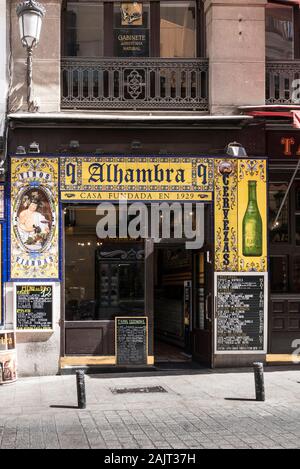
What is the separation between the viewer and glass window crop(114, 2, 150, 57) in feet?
45.2

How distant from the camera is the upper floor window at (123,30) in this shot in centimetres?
1377

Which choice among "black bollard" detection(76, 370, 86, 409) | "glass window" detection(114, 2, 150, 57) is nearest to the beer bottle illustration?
"glass window" detection(114, 2, 150, 57)

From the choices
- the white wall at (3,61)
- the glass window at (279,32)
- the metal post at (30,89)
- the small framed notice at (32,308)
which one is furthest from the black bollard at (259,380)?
the glass window at (279,32)

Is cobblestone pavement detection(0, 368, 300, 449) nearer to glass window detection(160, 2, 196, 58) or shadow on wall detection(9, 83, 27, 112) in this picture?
shadow on wall detection(9, 83, 27, 112)

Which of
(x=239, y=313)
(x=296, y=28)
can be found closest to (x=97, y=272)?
(x=239, y=313)

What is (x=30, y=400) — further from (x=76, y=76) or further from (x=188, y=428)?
(x=76, y=76)

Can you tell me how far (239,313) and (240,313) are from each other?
0.06 feet

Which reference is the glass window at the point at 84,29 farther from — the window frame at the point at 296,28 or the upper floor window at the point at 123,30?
the window frame at the point at 296,28

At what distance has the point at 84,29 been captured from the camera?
545 inches

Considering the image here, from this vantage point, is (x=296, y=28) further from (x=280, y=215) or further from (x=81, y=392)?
(x=81, y=392)

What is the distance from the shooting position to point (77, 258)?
526 inches

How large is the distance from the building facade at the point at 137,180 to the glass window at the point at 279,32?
1.19 ft

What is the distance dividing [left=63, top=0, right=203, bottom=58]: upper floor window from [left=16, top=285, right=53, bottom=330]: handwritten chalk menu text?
15.9ft

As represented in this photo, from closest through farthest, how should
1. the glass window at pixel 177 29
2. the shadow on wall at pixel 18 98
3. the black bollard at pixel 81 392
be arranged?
the black bollard at pixel 81 392 → the shadow on wall at pixel 18 98 → the glass window at pixel 177 29
